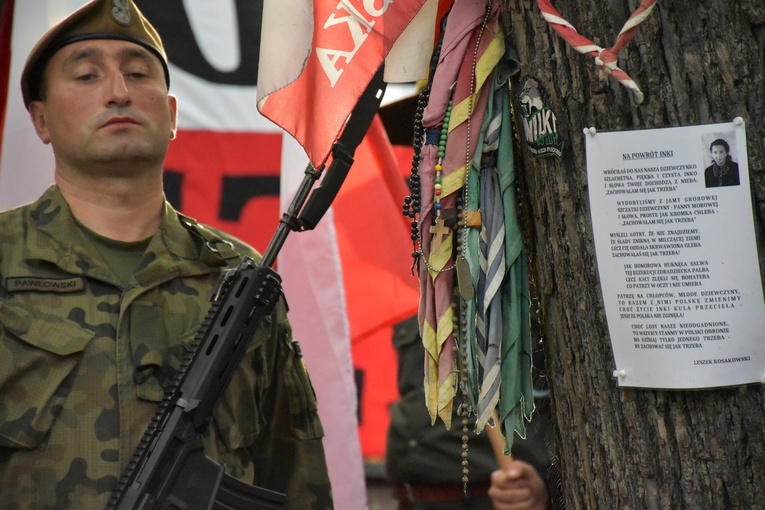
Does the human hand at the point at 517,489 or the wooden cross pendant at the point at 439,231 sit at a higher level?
the wooden cross pendant at the point at 439,231

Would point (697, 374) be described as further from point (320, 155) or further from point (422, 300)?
point (320, 155)

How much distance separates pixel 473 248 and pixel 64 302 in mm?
1162

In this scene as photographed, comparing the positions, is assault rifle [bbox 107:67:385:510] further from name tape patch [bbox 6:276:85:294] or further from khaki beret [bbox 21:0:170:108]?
khaki beret [bbox 21:0:170:108]

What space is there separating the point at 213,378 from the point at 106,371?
274 mm

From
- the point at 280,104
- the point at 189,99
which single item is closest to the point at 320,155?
the point at 280,104

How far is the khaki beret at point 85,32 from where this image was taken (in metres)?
2.48

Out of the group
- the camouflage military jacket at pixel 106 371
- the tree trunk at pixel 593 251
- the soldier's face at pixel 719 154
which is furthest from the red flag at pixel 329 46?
the camouflage military jacket at pixel 106 371

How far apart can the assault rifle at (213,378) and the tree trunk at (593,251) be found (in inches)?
25.9

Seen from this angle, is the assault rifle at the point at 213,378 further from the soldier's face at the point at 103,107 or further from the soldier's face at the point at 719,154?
the soldier's face at the point at 719,154

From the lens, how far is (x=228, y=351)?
2.16 m

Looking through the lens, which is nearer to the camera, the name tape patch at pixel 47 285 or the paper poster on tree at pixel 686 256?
the paper poster on tree at pixel 686 256

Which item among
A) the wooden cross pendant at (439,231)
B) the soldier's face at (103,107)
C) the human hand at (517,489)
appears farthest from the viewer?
the human hand at (517,489)

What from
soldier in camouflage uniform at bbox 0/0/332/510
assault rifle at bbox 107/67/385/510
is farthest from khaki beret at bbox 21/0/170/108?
assault rifle at bbox 107/67/385/510

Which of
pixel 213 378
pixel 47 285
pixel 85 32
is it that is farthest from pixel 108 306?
pixel 85 32
